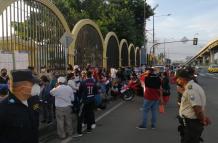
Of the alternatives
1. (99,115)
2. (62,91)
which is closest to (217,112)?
(99,115)

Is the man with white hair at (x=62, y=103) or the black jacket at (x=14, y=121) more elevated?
the black jacket at (x=14, y=121)

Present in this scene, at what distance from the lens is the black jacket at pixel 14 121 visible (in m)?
3.94

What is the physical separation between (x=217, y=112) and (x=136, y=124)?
4.38 m

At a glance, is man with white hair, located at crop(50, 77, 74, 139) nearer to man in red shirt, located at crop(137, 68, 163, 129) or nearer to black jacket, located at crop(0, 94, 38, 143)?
man in red shirt, located at crop(137, 68, 163, 129)

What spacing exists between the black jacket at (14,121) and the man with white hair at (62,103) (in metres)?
7.23

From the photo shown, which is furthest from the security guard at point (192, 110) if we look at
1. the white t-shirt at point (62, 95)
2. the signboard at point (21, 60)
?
the signboard at point (21, 60)

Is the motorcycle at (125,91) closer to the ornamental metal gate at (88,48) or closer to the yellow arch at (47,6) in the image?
the ornamental metal gate at (88,48)

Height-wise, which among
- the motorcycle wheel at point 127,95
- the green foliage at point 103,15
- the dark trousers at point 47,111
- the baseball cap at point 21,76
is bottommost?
the motorcycle wheel at point 127,95

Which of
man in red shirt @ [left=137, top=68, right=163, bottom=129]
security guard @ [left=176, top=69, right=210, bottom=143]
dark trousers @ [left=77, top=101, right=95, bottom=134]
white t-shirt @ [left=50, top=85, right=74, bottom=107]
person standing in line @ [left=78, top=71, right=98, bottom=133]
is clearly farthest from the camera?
man in red shirt @ [left=137, top=68, right=163, bottom=129]

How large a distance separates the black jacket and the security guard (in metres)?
3.24

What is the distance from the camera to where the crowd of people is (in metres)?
3.98

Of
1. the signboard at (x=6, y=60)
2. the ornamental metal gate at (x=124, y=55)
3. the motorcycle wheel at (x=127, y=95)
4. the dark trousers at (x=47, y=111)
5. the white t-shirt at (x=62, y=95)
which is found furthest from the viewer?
the ornamental metal gate at (x=124, y=55)

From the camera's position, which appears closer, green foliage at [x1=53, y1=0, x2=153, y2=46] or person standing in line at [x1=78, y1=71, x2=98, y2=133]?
person standing in line at [x1=78, y1=71, x2=98, y2=133]

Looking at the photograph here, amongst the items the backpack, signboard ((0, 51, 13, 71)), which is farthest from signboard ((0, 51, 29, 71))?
the backpack
